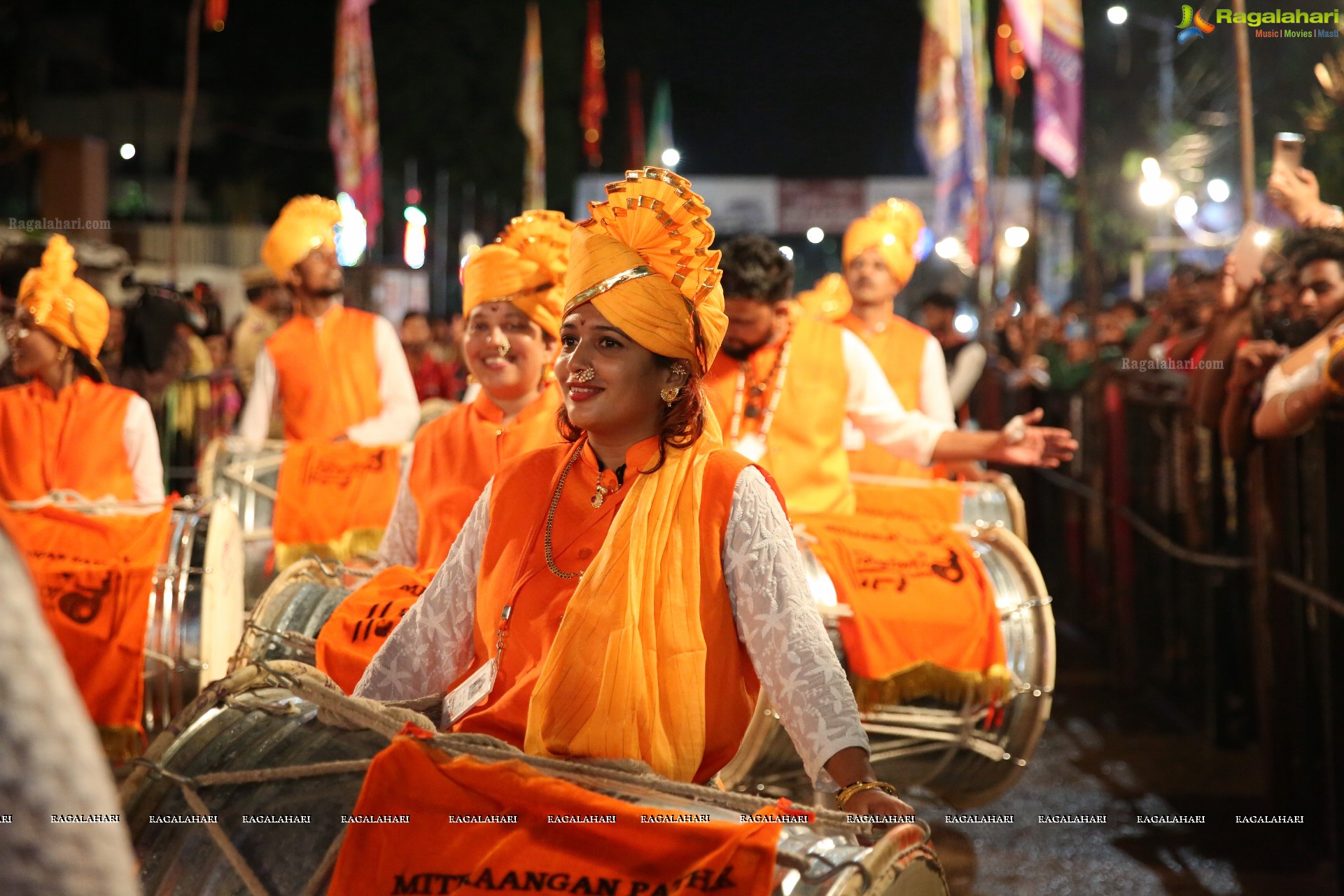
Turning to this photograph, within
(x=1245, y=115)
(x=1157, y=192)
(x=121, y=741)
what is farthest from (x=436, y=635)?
(x=1157, y=192)

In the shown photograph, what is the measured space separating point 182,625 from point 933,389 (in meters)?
3.93

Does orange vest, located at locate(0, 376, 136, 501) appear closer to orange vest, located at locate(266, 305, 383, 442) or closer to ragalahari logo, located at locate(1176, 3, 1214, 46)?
orange vest, located at locate(266, 305, 383, 442)

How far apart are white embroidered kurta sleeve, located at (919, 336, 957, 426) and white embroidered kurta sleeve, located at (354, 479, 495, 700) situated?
475cm

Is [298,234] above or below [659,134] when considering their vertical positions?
below

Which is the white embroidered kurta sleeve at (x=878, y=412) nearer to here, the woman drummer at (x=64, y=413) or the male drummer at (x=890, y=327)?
the male drummer at (x=890, y=327)

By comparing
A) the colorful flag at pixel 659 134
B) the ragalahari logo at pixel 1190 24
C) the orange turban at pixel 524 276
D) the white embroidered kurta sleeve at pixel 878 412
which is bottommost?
the white embroidered kurta sleeve at pixel 878 412

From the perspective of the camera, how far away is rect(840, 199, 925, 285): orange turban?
766 centimetres

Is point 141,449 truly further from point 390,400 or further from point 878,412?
point 878,412

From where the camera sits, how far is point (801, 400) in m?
5.41

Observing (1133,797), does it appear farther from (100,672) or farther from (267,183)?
(267,183)

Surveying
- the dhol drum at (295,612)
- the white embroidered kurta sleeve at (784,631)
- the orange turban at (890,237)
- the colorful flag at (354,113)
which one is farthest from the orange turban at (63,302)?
the colorful flag at (354,113)

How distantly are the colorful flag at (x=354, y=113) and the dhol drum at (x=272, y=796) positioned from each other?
13.9 metres

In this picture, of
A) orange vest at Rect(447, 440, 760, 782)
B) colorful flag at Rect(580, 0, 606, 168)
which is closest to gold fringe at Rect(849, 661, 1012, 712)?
orange vest at Rect(447, 440, 760, 782)

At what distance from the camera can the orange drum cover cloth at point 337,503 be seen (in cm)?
654
